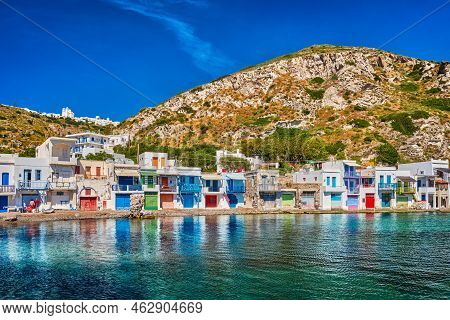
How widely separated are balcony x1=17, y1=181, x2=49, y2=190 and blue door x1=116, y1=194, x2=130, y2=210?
28.2 feet

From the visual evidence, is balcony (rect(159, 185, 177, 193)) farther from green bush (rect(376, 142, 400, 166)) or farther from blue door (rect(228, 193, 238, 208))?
green bush (rect(376, 142, 400, 166))

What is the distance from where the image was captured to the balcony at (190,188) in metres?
61.9

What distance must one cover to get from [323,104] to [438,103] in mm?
28551

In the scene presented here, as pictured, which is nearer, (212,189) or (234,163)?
(212,189)

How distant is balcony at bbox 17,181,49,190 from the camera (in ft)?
168

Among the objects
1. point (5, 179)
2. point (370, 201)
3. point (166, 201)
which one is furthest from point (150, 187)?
point (370, 201)

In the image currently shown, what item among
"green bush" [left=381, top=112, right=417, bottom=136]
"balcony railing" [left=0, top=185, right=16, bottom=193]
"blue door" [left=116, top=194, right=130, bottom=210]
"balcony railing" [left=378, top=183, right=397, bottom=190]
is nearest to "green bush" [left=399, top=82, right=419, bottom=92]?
"green bush" [left=381, top=112, right=417, bottom=136]

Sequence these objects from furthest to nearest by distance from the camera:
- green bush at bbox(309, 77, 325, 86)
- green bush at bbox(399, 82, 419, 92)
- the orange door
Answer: green bush at bbox(309, 77, 325, 86) < green bush at bbox(399, 82, 419, 92) < the orange door

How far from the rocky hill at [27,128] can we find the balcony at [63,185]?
23070mm

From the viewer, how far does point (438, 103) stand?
116m

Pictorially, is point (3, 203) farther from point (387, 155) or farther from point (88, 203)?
point (387, 155)

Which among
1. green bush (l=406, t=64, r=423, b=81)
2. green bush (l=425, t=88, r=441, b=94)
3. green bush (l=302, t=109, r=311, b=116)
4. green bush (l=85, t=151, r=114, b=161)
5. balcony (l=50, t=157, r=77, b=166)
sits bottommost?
balcony (l=50, t=157, r=77, b=166)

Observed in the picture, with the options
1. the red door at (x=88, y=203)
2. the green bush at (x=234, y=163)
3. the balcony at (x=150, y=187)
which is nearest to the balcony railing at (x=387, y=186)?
the green bush at (x=234, y=163)

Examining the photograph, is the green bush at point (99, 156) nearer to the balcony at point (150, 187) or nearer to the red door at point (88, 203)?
the balcony at point (150, 187)
